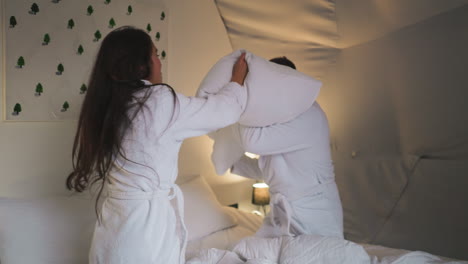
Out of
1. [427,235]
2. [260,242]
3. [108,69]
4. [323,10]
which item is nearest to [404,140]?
[427,235]

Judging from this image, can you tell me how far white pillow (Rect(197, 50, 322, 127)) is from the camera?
4.43 ft

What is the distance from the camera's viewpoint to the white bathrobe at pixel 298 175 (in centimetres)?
148

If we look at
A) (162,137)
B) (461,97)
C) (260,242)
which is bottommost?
(260,242)

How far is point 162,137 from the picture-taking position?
1035mm

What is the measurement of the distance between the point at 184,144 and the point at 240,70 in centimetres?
100

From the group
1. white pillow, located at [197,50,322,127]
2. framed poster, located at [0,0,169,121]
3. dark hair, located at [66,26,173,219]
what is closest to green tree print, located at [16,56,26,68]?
framed poster, located at [0,0,169,121]

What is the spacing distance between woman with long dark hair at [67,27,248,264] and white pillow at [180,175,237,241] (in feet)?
2.40

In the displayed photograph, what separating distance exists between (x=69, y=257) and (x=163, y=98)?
34.4 inches

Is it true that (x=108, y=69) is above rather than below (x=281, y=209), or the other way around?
above

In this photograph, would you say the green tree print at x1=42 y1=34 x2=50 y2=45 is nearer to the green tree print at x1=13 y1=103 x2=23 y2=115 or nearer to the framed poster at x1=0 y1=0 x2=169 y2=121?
the framed poster at x1=0 y1=0 x2=169 y2=121

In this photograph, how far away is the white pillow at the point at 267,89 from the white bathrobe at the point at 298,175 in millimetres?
67

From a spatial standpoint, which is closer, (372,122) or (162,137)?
(162,137)

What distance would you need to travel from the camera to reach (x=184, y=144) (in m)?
2.26

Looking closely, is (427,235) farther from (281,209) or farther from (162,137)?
(162,137)
